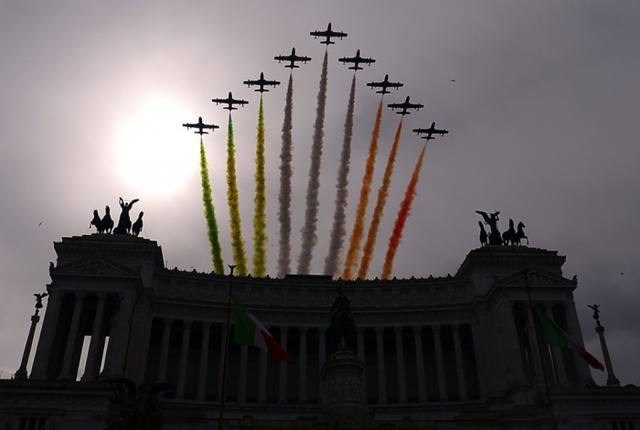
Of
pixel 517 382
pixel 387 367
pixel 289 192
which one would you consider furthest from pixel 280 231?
pixel 517 382

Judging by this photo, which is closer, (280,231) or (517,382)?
(517,382)

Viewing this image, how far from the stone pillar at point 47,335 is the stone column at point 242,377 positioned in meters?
21.0

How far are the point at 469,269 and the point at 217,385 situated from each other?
3474 centimetres

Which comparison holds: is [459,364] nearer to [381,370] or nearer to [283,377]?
[381,370]

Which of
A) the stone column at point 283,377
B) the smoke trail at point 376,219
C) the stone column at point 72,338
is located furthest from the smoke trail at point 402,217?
the stone column at point 72,338

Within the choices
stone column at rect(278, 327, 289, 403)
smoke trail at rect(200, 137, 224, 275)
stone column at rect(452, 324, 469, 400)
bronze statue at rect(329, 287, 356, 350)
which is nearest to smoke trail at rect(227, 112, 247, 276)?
smoke trail at rect(200, 137, 224, 275)

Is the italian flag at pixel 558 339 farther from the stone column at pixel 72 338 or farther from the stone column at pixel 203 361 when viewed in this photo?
the stone column at pixel 72 338

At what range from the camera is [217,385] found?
76.9m

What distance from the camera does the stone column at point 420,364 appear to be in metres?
73.9

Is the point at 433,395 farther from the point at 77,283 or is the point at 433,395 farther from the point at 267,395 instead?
the point at 77,283

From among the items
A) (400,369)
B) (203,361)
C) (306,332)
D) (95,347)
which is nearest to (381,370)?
(400,369)

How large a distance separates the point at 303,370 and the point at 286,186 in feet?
99.6

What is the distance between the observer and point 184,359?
73.2 m

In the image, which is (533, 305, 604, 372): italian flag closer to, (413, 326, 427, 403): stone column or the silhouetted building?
the silhouetted building
